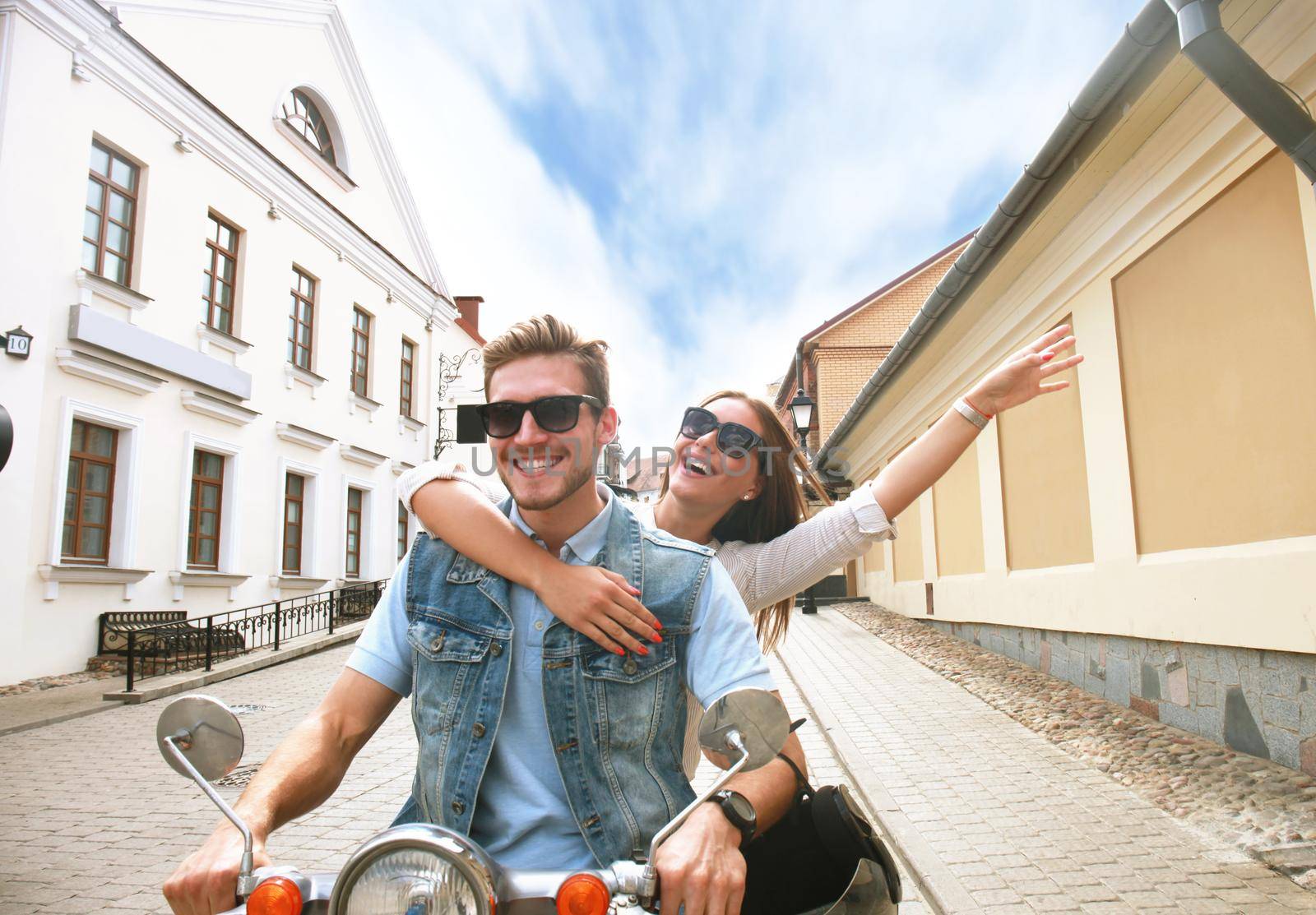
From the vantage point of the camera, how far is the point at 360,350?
20.8 m

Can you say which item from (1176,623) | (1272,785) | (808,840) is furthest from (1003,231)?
(808,840)

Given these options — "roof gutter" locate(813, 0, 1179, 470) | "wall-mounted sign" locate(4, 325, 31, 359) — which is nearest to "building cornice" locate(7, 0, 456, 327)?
"wall-mounted sign" locate(4, 325, 31, 359)

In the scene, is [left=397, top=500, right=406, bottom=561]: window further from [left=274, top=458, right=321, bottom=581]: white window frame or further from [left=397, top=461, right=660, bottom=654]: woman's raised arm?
[left=397, top=461, right=660, bottom=654]: woman's raised arm

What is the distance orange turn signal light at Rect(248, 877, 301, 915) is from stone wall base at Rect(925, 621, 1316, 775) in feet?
18.6

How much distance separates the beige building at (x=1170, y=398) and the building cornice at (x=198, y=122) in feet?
37.2

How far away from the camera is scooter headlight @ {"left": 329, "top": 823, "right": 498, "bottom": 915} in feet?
4.07

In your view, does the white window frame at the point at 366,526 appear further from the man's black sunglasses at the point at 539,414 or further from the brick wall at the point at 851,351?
the man's black sunglasses at the point at 539,414

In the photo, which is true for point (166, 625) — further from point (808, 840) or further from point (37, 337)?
point (808, 840)

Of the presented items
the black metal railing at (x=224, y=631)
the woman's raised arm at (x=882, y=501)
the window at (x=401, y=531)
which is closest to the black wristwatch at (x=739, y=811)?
the woman's raised arm at (x=882, y=501)

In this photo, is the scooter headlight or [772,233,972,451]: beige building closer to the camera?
the scooter headlight

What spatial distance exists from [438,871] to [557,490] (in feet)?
2.92

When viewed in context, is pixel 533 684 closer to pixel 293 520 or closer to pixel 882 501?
pixel 882 501

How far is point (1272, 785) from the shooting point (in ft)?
17.0

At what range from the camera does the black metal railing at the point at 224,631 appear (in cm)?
1191
